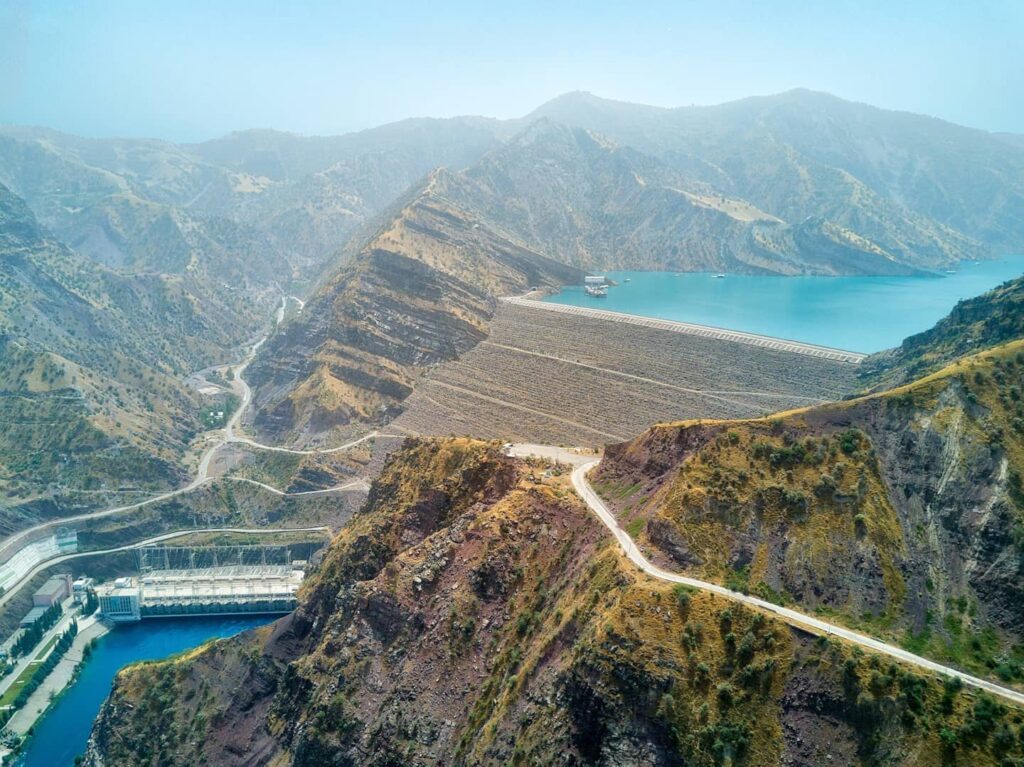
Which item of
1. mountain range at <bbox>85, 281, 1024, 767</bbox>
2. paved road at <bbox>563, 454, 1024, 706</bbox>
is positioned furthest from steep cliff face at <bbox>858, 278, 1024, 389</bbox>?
paved road at <bbox>563, 454, 1024, 706</bbox>

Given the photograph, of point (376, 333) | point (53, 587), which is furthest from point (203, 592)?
point (376, 333)

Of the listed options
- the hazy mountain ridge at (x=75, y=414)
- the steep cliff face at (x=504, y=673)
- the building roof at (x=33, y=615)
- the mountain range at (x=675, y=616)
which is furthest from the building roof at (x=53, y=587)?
the mountain range at (x=675, y=616)

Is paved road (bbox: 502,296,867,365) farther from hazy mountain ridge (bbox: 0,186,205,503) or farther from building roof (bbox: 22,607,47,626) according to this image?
building roof (bbox: 22,607,47,626)

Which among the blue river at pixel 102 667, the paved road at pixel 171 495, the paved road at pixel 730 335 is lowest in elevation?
the blue river at pixel 102 667

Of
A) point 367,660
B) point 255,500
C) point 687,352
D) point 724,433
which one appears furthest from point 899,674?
point 255,500

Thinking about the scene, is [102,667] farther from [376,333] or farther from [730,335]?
[730,335]

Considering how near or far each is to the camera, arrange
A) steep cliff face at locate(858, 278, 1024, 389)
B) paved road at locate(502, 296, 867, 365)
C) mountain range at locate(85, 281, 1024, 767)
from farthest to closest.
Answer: paved road at locate(502, 296, 867, 365) < steep cliff face at locate(858, 278, 1024, 389) < mountain range at locate(85, 281, 1024, 767)

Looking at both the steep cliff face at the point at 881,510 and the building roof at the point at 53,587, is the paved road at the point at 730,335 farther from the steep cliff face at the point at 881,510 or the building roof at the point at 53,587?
the building roof at the point at 53,587
